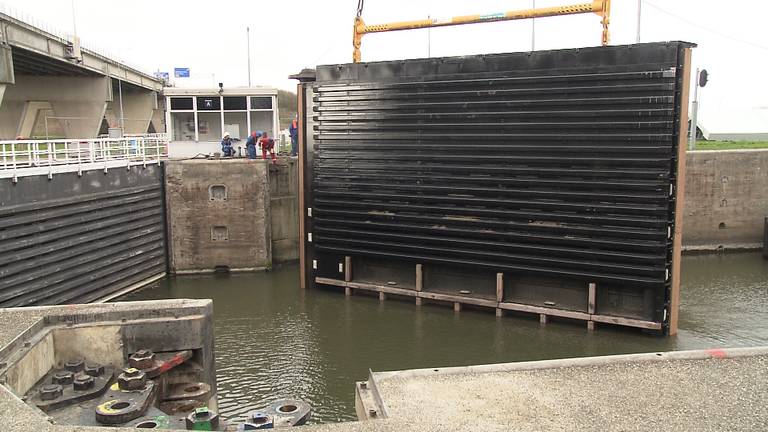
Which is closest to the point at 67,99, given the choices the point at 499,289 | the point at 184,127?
the point at 184,127

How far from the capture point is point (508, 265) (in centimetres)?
1167

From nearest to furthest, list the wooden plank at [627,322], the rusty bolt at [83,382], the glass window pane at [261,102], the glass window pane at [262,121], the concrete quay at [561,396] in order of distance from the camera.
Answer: the concrete quay at [561,396] < the rusty bolt at [83,382] < the wooden plank at [627,322] < the glass window pane at [261,102] < the glass window pane at [262,121]

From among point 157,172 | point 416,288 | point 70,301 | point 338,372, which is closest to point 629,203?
point 416,288

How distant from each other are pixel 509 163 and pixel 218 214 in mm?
8583

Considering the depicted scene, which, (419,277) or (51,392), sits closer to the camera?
(51,392)

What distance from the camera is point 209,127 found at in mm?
19875

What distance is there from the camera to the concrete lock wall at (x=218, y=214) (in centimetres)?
1673

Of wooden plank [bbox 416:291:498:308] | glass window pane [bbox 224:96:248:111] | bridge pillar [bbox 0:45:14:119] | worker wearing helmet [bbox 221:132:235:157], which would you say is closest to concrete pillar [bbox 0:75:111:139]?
bridge pillar [bbox 0:45:14:119]

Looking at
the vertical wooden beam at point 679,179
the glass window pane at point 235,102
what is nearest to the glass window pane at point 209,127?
the glass window pane at point 235,102

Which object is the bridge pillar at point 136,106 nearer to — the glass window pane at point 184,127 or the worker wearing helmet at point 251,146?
the glass window pane at point 184,127

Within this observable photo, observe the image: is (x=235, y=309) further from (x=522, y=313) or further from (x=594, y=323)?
(x=594, y=323)

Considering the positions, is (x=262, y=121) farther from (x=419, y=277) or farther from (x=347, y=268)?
(x=419, y=277)

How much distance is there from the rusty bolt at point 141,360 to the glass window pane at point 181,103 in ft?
44.7

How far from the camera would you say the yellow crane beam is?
12.1 meters
